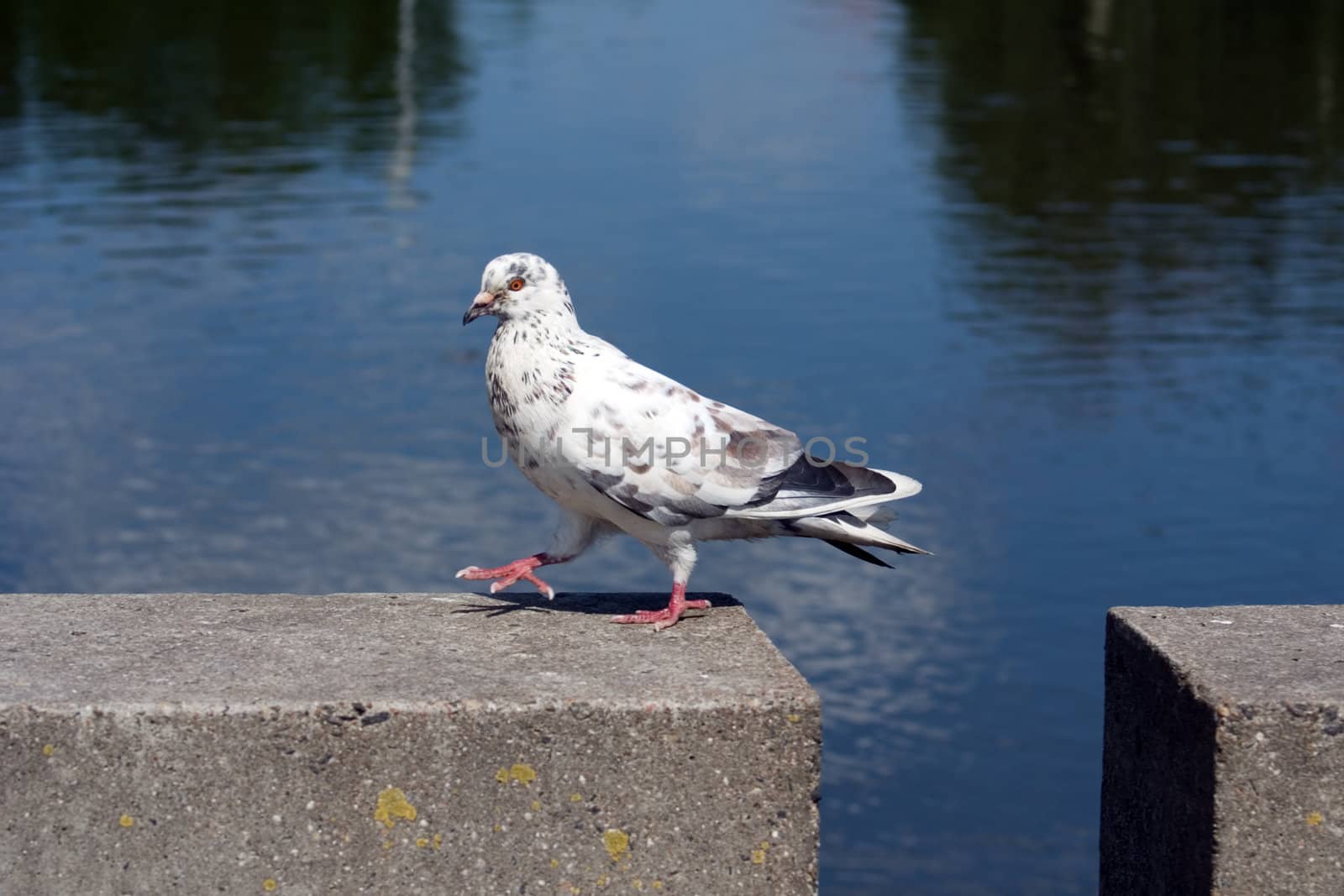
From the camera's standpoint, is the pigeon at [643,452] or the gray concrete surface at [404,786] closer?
the gray concrete surface at [404,786]

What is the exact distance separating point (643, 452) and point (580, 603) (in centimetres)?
62

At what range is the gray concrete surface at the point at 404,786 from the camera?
151 inches

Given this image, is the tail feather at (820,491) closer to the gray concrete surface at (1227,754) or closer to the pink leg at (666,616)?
the pink leg at (666,616)

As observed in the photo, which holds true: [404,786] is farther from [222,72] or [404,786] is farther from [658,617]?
[222,72]

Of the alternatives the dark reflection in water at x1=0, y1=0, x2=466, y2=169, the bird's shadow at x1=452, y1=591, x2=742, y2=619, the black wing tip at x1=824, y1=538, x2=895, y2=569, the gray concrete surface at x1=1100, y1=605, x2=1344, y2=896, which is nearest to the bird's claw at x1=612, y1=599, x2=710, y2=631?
the bird's shadow at x1=452, y1=591, x2=742, y2=619

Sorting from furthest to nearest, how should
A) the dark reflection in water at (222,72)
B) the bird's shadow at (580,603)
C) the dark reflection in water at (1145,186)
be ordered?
1. the dark reflection in water at (222,72)
2. the dark reflection in water at (1145,186)
3. the bird's shadow at (580,603)

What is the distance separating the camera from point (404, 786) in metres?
3.87

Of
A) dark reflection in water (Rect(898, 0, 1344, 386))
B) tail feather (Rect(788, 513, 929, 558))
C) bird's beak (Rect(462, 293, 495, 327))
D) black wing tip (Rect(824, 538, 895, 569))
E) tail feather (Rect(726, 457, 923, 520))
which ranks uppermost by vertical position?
bird's beak (Rect(462, 293, 495, 327))

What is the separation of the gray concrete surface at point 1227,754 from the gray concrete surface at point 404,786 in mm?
908

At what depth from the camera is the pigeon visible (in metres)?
4.65

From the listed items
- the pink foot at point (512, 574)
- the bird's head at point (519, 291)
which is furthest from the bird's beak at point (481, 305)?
the pink foot at point (512, 574)

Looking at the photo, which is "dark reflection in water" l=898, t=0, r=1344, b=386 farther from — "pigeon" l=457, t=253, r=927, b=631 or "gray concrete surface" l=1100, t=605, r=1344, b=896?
"gray concrete surface" l=1100, t=605, r=1344, b=896

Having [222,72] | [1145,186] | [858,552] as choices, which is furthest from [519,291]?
[222,72]

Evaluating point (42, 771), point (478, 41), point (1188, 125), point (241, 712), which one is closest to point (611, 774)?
→ point (241, 712)
